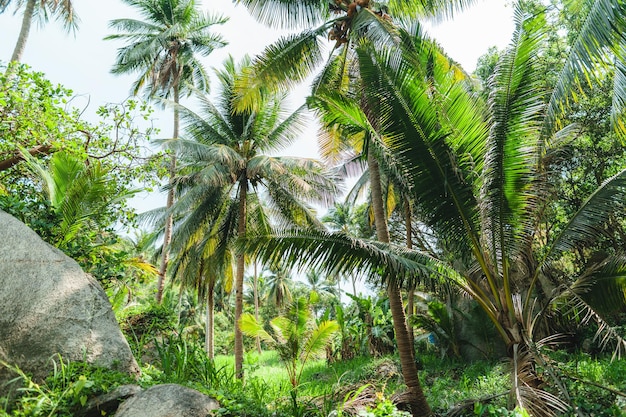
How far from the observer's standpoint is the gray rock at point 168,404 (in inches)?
164

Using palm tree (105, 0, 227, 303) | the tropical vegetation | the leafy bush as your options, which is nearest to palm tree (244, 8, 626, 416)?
the tropical vegetation

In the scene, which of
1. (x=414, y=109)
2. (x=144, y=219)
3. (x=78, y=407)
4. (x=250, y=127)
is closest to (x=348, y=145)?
(x=250, y=127)

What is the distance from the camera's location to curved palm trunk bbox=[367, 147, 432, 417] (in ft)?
21.9

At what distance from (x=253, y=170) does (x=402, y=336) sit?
793 cm

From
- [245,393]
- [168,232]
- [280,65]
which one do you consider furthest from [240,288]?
[245,393]

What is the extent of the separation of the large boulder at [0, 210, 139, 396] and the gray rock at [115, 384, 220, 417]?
0.89 meters

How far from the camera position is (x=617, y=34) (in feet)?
14.2

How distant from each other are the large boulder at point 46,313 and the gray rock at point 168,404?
35.2 inches

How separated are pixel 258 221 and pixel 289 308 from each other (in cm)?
478

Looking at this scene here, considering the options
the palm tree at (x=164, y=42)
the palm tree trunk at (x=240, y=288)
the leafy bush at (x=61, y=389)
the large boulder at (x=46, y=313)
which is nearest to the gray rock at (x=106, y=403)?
the leafy bush at (x=61, y=389)

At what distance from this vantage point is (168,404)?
4266mm

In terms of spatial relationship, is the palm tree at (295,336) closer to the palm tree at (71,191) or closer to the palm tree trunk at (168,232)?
the palm tree at (71,191)

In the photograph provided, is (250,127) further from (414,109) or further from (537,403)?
(537,403)

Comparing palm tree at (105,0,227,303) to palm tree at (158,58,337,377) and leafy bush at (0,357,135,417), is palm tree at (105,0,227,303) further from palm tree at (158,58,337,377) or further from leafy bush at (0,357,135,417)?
leafy bush at (0,357,135,417)
